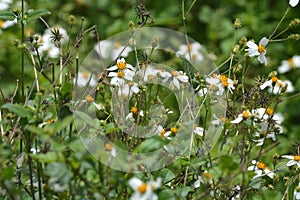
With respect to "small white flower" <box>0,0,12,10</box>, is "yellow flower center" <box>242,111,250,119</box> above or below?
above

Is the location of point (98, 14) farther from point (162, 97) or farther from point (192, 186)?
point (192, 186)

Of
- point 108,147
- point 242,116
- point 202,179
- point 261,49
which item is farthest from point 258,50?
point 108,147

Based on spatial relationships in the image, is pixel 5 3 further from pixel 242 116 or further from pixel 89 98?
pixel 242 116

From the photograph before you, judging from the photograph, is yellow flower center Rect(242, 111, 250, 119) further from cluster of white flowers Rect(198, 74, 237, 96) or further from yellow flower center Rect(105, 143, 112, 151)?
yellow flower center Rect(105, 143, 112, 151)

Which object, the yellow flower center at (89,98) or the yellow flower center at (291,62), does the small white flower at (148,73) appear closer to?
the yellow flower center at (89,98)

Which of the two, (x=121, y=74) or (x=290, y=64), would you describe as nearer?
(x=121, y=74)

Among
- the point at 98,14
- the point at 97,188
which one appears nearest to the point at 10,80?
the point at 98,14

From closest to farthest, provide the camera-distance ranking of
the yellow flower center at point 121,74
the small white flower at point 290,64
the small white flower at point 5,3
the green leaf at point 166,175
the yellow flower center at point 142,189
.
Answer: the yellow flower center at point 142,189 → the green leaf at point 166,175 → the yellow flower center at point 121,74 → the small white flower at point 5,3 → the small white flower at point 290,64

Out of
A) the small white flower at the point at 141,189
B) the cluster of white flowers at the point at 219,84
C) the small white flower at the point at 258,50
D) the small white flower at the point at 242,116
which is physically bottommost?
the small white flower at the point at 141,189

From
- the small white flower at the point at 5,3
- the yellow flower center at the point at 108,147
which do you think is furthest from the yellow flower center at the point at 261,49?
the small white flower at the point at 5,3

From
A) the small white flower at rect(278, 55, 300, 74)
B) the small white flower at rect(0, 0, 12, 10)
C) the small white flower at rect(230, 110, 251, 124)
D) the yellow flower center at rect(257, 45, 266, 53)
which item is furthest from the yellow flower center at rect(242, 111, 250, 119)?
the small white flower at rect(278, 55, 300, 74)

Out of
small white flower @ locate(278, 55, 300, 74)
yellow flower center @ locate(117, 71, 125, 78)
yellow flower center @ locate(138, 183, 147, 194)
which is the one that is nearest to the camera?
yellow flower center @ locate(138, 183, 147, 194)

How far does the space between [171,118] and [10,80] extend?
4.91 ft

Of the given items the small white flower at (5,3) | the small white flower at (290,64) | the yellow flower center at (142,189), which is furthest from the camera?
the small white flower at (290,64)
